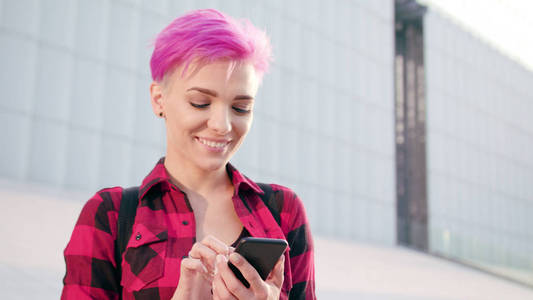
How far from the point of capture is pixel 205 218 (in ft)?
6.08

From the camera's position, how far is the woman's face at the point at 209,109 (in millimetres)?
1722

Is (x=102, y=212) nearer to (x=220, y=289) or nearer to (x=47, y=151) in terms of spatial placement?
(x=220, y=289)

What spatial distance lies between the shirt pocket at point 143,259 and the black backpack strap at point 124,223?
0.03m

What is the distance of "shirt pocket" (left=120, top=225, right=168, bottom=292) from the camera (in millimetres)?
1660

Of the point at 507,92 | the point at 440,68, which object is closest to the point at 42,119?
the point at 440,68

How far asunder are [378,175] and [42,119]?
1261 centimetres

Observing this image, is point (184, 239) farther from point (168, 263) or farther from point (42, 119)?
point (42, 119)

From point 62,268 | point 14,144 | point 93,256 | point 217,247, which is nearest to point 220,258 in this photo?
point 217,247

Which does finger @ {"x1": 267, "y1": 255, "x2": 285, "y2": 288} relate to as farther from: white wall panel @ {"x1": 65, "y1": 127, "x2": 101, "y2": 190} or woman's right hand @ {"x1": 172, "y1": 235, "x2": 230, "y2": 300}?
white wall panel @ {"x1": 65, "y1": 127, "x2": 101, "y2": 190}

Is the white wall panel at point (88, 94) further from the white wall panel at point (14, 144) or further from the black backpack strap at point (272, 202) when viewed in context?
Result: the black backpack strap at point (272, 202)

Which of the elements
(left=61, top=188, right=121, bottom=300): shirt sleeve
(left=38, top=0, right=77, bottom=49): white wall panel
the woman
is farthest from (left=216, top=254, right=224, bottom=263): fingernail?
(left=38, top=0, right=77, bottom=49): white wall panel

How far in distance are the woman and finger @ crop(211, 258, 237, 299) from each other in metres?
0.09

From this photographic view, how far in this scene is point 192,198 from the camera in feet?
6.20

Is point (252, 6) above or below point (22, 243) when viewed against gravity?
above
